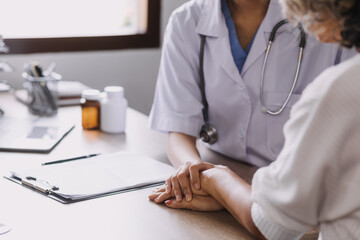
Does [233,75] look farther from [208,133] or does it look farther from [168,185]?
[168,185]

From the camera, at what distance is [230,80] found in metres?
1.53

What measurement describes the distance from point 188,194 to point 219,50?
0.54 m

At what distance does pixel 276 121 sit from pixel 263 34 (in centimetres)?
26

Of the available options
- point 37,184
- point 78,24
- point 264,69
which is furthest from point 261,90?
point 78,24

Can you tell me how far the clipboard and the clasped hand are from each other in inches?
3.4

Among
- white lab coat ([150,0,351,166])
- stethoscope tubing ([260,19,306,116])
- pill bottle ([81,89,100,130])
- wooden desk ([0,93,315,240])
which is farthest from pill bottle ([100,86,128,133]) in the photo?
stethoscope tubing ([260,19,306,116])

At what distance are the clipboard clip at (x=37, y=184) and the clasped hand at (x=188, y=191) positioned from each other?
0.24 metres

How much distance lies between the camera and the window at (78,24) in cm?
240

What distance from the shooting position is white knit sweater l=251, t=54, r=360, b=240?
71 centimetres

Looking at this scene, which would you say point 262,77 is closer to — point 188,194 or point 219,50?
point 219,50

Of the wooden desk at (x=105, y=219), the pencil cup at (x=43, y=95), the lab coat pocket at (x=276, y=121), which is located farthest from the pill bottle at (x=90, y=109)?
the lab coat pocket at (x=276, y=121)

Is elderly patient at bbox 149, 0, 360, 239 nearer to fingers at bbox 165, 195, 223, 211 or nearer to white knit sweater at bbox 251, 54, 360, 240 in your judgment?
white knit sweater at bbox 251, 54, 360, 240

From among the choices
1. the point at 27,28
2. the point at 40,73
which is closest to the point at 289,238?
the point at 40,73

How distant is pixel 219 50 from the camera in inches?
60.9
